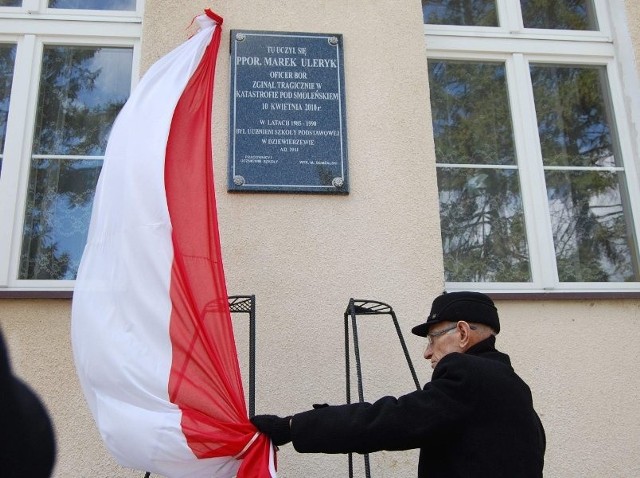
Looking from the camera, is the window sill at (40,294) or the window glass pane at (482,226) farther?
the window glass pane at (482,226)

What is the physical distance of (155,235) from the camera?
2670 mm

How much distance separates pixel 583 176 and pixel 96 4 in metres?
3.07

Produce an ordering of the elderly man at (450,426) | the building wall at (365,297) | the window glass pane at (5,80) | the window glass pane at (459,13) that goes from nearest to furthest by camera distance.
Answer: the elderly man at (450,426) < the building wall at (365,297) < the window glass pane at (5,80) < the window glass pane at (459,13)

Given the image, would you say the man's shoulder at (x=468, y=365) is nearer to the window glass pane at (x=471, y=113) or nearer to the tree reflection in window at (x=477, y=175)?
the tree reflection in window at (x=477, y=175)

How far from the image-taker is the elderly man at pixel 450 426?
2328 millimetres

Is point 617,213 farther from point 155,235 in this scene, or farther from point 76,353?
point 76,353

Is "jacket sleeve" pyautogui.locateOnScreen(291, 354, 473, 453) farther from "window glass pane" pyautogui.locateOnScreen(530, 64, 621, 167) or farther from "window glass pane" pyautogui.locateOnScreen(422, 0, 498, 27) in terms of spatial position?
"window glass pane" pyautogui.locateOnScreen(422, 0, 498, 27)

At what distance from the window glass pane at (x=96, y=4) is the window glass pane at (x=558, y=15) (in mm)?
2455

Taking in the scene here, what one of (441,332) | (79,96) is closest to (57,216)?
(79,96)

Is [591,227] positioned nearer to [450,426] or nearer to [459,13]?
[459,13]

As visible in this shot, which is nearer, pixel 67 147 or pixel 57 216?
pixel 57 216

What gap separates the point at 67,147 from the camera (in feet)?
13.2

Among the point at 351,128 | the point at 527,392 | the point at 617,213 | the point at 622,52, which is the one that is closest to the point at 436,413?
the point at 527,392

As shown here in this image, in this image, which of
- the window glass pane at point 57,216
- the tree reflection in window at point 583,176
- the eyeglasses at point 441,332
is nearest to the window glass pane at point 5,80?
the window glass pane at point 57,216
